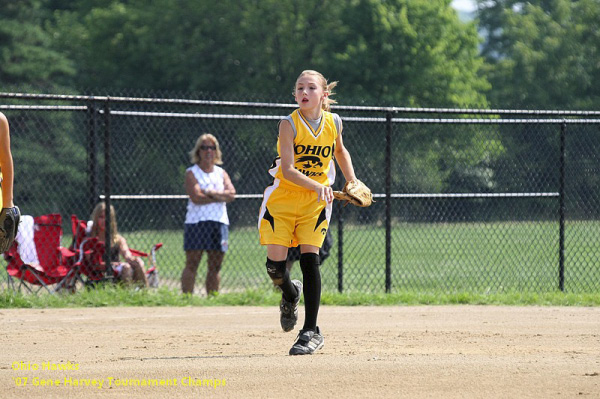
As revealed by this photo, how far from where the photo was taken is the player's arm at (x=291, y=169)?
668 centimetres

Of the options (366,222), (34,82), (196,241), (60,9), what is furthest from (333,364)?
Answer: (60,9)

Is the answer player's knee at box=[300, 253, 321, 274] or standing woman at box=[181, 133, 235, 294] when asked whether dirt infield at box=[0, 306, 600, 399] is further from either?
standing woman at box=[181, 133, 235, 294]

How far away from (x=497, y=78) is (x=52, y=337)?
46.0 metres

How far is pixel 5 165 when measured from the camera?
21.0 feet

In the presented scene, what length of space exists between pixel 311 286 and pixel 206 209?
13.5ft

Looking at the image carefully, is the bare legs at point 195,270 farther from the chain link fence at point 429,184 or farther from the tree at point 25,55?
the tree at point 25,55

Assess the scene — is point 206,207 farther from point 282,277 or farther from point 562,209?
point 562,209

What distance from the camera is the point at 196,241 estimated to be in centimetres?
1091

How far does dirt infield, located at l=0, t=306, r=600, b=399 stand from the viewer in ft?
18.5

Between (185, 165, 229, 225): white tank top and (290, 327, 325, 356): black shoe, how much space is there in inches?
164

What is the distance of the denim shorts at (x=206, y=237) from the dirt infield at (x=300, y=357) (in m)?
0.85

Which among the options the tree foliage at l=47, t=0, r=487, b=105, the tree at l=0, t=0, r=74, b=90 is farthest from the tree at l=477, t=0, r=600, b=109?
the tree at l=0, t=0, r=74, b=90

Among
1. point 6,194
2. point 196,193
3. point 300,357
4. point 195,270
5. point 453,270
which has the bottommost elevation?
point 453,270

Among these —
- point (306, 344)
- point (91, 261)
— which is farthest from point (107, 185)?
point (306, 344)
